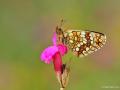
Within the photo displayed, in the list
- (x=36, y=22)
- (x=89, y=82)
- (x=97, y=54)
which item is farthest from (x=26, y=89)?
(x=36, y=22)

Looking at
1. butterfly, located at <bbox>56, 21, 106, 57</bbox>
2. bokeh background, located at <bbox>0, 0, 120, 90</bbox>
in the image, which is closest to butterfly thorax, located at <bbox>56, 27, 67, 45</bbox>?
butterfly, located at <bbox>56, 21, 106, 57</bbox>

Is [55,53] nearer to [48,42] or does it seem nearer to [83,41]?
[83,41]

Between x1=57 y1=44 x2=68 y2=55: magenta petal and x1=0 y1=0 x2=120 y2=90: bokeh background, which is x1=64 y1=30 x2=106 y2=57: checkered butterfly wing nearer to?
x1=57 y1=44 x2=68 y2=55: magenta petal

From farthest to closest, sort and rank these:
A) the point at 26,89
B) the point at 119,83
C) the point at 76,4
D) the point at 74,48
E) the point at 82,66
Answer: the point at 76,4 < the point at 82,66 < the point at 26,89 < the point at 119,83 < the point at 74,48

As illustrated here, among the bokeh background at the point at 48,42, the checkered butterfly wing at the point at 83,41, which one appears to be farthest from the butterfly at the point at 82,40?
the bokeh background at the point at 48,42

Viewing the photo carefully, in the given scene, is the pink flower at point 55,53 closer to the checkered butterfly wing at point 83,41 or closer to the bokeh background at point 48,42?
the checkered butterfly wing at point 83,41

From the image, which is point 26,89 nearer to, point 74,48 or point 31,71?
point 31,71
